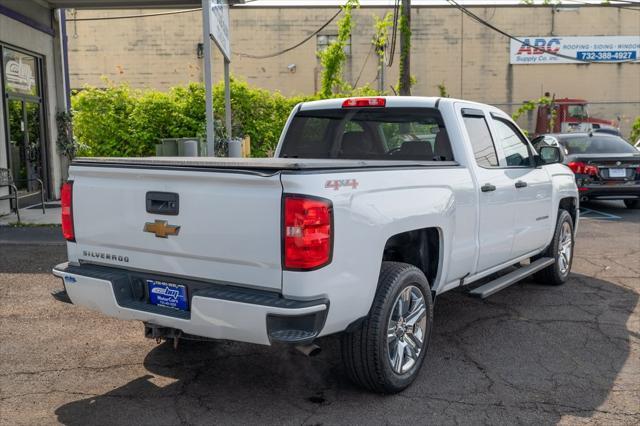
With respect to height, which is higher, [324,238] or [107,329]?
[324,238]

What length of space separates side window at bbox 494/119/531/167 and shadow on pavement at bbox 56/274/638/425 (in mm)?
1428

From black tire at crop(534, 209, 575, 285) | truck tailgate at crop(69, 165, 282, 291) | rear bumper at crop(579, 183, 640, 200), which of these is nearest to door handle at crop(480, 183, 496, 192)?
black tire at crop(534, 209, 575, 285)

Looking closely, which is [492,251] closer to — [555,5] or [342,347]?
[342,347]

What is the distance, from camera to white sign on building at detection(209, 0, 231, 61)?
10142 millimetres

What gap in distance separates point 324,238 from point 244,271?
18.7 inches

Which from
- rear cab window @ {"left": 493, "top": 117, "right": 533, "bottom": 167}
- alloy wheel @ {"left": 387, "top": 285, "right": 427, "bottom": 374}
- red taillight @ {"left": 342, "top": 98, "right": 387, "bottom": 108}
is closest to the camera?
alloy wheel @ {"left": 387, "top": 285, "right": 427, "bottom": 374}

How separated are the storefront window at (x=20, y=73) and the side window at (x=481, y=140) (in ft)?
31.4

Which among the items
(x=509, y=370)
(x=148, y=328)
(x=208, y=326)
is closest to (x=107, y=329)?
(x=148, y=328)

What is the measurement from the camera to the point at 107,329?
546 centimetres

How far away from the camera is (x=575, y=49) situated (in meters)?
32.7

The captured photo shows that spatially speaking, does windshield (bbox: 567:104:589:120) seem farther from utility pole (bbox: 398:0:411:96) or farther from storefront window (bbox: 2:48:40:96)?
storefront window (bbox: 2:48:40:96)

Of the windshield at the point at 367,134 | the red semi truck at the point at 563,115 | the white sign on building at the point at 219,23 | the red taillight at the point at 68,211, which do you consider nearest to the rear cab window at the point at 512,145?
the windshield at the point at 367,134

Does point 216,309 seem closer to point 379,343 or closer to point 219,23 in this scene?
point 379,343

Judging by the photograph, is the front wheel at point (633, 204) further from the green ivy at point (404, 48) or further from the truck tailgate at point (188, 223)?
the truck tailgate at point (188, 223)
